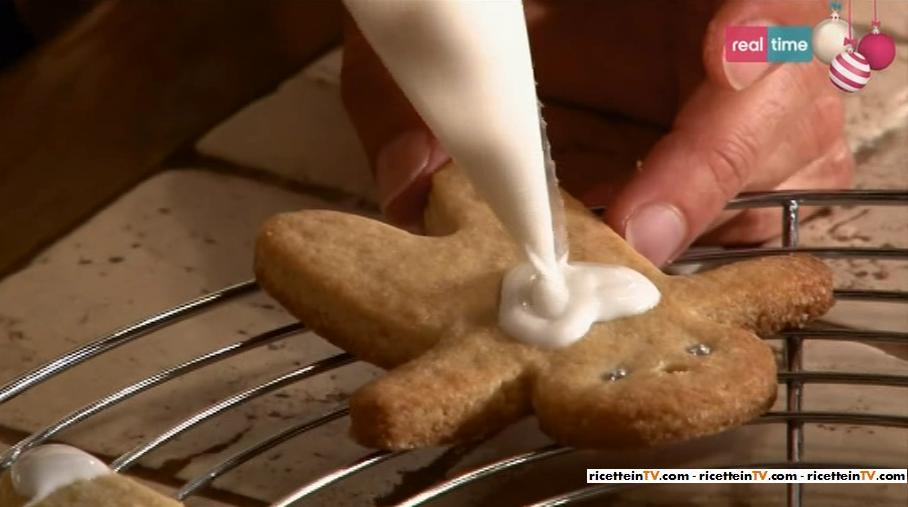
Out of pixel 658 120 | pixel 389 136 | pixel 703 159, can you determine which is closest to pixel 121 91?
pixel 389 136

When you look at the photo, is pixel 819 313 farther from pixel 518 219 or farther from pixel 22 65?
pixel 22 65

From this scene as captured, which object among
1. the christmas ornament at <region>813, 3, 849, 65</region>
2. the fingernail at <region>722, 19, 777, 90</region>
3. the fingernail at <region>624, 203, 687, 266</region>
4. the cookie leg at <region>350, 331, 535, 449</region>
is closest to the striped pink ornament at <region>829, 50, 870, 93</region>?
the christmas ornament at <region>813, 3, 849, 65</region>

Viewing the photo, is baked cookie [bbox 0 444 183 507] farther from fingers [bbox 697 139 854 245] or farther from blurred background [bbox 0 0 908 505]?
fingers [bbox 697 139 854 245]

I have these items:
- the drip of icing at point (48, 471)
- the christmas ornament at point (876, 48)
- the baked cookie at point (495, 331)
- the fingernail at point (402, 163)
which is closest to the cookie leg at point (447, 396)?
the baked cookie at point (495, 331)

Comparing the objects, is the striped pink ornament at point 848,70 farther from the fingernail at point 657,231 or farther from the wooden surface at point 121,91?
the wooden surface at point 121,91

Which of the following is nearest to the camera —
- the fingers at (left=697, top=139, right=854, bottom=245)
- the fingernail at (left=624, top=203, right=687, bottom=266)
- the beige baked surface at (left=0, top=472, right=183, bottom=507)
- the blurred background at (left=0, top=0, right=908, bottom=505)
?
the beige baked surface at (left=0, top=472, right=183, bottom=507)

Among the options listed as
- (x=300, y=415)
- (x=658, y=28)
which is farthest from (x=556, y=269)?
(x=658, y=28)

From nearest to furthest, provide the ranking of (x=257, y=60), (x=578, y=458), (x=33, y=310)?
(x=578, y=458) → (x=33, y=310) → (x=257, y=60)

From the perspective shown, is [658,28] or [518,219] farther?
[658,28]
